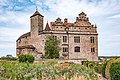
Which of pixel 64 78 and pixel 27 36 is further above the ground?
pixel 27 36

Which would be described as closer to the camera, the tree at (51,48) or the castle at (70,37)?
the tree at (51,48)

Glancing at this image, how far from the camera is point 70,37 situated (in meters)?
53.1

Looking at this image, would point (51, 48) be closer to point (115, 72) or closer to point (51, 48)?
point (51, 48)

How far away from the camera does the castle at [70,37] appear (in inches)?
2060

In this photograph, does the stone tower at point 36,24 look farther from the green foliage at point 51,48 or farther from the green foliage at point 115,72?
the green foliage at point 115,72

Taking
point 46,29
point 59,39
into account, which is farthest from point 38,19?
point 59,39

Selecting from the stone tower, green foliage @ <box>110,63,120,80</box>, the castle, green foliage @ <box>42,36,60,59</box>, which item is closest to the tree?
green foliage @ <box>42,36,60,59</box>

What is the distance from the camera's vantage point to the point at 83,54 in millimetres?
52781

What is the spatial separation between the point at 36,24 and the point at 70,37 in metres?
7.87

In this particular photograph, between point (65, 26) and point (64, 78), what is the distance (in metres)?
44.5

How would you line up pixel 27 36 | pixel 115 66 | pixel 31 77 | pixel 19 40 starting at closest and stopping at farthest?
pixel 31 77 → pixel 115 66 → pixel 27 36 → pixel 19 40

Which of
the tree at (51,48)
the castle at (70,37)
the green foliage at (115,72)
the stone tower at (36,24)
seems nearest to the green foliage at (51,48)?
the tree at (51,48)

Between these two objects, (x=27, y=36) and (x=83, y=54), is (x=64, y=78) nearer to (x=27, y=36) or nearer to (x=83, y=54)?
(x=83, y=54)

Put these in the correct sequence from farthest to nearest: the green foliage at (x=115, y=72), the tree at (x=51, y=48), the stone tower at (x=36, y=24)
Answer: the stone tower at (x=36, y=24) → the tree at (x=51, y=48) → the green foliage at (x=115, y=72)
